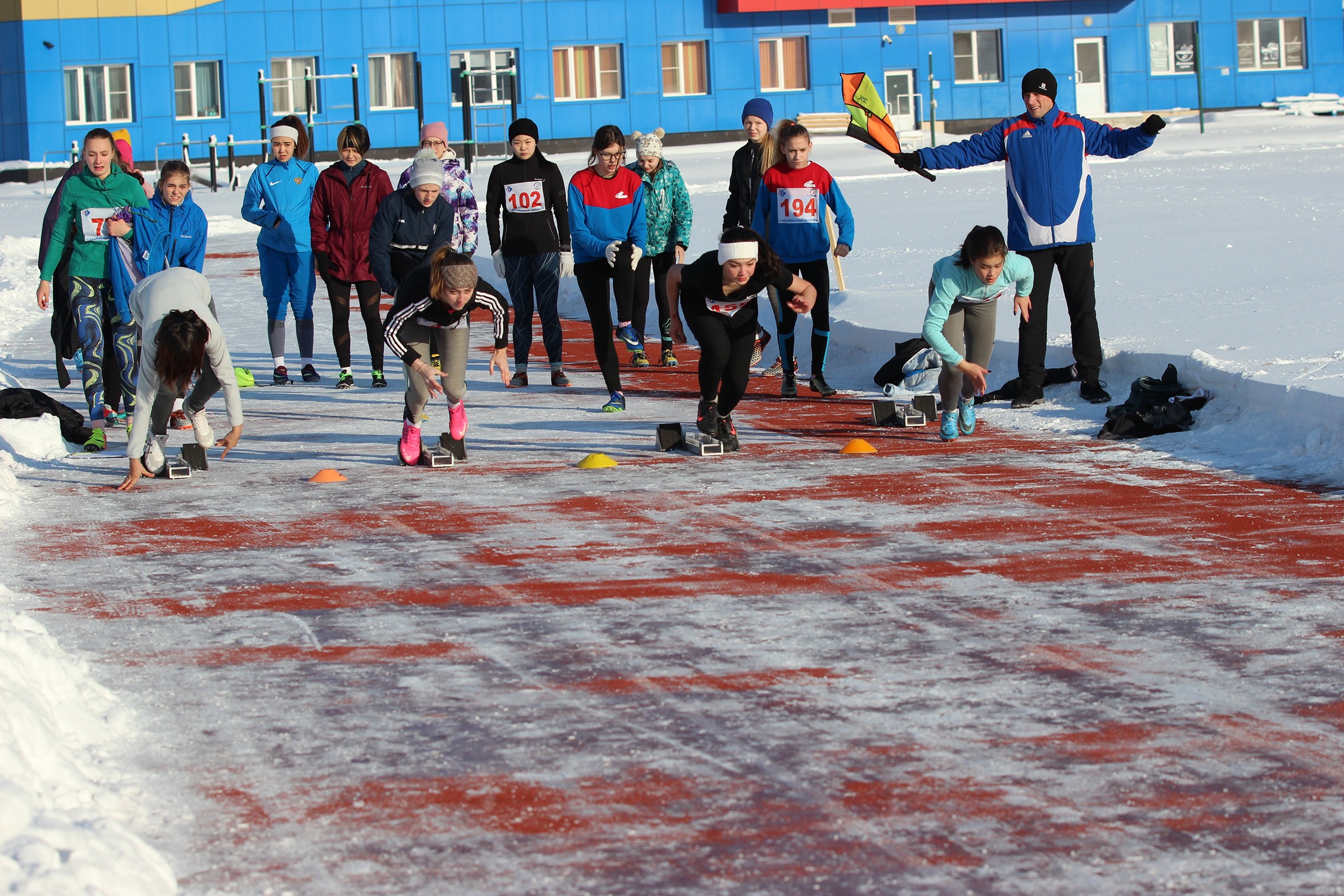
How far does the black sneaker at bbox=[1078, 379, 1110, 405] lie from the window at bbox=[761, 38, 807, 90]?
121ft

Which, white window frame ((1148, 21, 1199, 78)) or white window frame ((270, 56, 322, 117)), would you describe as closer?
white window frame ((270, 56, 322, 117))

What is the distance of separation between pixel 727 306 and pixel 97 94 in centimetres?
3864

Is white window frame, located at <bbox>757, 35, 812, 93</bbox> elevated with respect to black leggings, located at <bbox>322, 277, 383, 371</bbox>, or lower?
elevated

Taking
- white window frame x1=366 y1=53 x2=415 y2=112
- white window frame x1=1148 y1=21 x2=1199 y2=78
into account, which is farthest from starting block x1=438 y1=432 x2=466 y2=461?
white window frame x1=1148 y1=21 x2=1199 y2=78

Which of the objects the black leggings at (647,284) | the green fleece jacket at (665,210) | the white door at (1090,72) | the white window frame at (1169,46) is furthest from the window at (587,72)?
the green fleece jacket at (665,210)

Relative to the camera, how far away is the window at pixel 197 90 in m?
43.4

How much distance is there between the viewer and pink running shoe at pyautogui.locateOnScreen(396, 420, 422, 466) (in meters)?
8.84

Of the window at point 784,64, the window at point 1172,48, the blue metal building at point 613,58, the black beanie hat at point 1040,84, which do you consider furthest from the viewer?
the window at point 1172,48

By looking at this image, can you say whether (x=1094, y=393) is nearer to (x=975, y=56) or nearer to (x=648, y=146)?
(x=648, y=146)

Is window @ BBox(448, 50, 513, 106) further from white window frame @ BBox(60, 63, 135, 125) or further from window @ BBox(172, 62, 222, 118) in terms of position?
white window frame @ BBox(60, 63, 135, 125)

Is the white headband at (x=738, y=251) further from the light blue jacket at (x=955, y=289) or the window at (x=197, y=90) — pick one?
the window at (x=197, y=90)

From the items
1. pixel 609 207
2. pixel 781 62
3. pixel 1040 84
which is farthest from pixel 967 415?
pixel 781 62

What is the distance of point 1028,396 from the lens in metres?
10.3

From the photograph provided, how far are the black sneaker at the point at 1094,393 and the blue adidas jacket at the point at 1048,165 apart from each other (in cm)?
89
